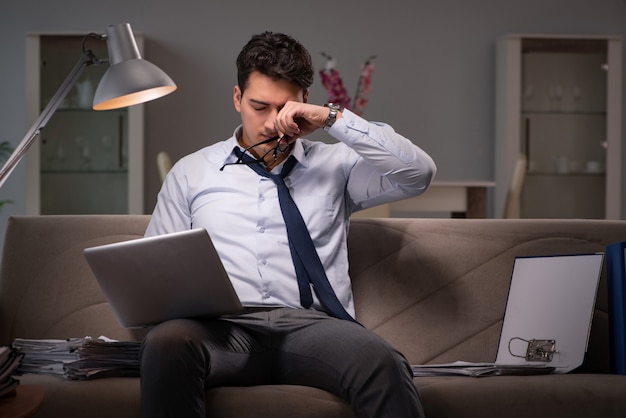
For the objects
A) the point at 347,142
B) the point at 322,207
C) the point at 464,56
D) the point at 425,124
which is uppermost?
the point at 464,56

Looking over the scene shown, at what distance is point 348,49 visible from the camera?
20.8 feet

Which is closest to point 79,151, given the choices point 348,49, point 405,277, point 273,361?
point 348,49

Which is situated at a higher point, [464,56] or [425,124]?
[464,56]

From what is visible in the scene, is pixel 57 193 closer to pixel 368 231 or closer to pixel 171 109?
pixel 171 109

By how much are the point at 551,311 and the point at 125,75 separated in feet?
4.01

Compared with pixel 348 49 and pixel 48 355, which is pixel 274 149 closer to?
pixel 48 355

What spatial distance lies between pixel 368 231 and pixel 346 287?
28 centimetres

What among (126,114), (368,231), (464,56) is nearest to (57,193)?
(126,114)

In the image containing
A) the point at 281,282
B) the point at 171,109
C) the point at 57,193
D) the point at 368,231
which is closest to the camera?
the point at 281,282

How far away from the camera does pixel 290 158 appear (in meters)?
2.30

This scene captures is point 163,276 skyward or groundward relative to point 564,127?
groundward

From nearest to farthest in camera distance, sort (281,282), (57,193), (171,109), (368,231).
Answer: (281,282)
(368,231)
(57,193)
(171,109)

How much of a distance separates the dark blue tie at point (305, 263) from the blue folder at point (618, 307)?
67 centimetres

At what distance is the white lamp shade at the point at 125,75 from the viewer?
2084 mm
